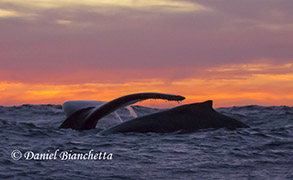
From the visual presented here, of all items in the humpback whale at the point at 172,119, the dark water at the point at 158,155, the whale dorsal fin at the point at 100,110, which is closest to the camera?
the dark water at the point at 158,155

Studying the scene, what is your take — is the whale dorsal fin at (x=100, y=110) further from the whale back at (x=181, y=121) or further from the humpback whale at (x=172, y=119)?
the whale back at (x=181, y=121)

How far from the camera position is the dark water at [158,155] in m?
Answer: 8.51

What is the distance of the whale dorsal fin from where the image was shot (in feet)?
41.0

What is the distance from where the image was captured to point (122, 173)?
8500 mm

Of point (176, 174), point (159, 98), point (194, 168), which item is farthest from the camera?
point (159, 98)

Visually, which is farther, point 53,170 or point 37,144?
point 37,144

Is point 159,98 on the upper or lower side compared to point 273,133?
upper

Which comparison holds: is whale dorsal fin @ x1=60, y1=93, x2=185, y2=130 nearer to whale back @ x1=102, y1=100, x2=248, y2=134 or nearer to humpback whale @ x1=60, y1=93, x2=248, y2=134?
humpback whale @ x1=60, y1=93, x2=248, y2=134

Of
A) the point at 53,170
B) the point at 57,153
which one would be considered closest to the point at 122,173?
the point at 53,170

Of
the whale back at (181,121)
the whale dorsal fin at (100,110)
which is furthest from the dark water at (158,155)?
the whale dorsal fin at (100,110)

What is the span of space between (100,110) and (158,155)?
3721 mm

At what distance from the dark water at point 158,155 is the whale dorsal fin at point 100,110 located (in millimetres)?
489

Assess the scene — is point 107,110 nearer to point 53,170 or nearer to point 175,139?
point 175,139

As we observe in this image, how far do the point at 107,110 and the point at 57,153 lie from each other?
3.04m
